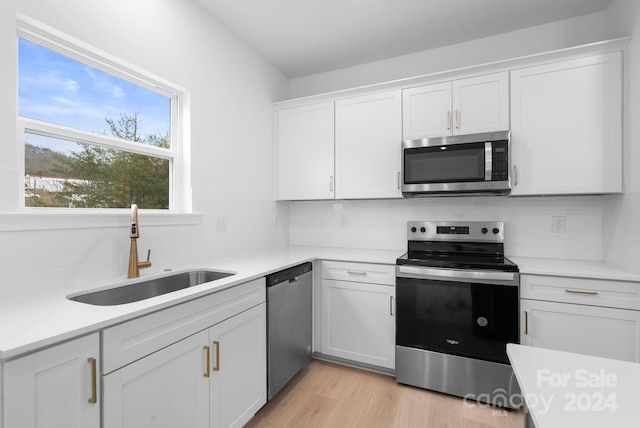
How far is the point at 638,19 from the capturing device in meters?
1.90

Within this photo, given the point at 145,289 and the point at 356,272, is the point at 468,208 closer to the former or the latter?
the point at 356,272

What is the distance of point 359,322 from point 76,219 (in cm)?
195

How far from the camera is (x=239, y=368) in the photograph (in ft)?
5.61

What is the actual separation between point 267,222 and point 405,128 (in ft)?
4.99

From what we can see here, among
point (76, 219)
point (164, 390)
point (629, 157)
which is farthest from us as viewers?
point (629, 157)

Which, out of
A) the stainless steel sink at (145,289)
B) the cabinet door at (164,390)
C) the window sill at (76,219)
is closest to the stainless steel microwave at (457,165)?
the stainless steel sink at (145,289)

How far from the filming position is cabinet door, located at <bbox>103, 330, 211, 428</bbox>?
1.12 m

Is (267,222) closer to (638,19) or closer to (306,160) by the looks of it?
(306,160)

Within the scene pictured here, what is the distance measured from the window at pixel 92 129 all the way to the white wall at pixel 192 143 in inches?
4.0

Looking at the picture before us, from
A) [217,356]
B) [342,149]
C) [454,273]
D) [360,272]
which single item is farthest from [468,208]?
[217,356]

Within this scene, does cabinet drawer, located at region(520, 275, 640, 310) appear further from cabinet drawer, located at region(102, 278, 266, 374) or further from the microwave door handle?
cabinet drawer, located at region(102, 278, 266, 374)

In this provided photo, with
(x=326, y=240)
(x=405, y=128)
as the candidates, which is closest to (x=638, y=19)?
(x=405, y=128)

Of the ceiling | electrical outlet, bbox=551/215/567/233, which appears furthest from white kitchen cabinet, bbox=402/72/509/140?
electrical outlet, bbox=551/215/567/233

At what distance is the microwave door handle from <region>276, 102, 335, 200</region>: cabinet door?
1.24 metres
